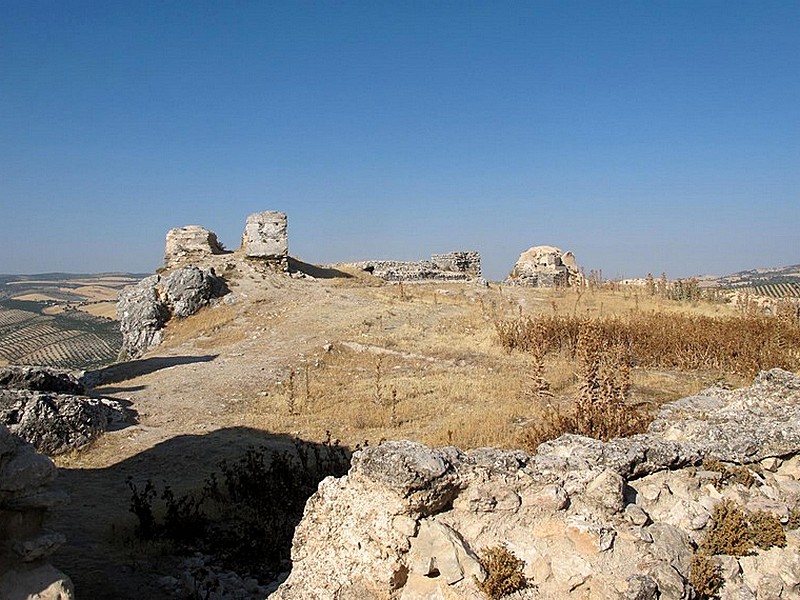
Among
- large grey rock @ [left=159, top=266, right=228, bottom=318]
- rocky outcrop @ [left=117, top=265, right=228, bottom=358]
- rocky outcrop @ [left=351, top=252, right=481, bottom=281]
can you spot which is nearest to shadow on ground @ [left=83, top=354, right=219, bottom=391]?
rocky outcrop @ [left=117, top=265, right=228, bottom=358]

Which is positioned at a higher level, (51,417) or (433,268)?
(433,268)

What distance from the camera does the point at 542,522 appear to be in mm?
3689

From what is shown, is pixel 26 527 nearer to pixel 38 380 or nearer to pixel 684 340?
pixel 38 380

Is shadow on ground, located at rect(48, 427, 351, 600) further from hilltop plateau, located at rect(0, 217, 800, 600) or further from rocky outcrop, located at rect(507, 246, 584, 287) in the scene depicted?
rocky outcrop, located at rect(507, 246, 584, 287)

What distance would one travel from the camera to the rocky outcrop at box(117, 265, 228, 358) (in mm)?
18578

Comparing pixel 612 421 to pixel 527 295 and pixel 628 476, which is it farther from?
pixel 527 295

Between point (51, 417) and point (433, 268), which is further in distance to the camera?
point (433, 268)

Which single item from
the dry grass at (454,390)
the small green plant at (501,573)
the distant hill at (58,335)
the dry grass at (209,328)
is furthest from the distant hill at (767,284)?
the distant hill at (58,335)

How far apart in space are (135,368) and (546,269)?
1994 centimetres

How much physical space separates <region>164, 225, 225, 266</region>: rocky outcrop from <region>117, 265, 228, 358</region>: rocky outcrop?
301cm

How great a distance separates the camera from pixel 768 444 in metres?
4.52

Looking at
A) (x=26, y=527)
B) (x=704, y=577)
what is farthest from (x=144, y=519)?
(x=704, y=577)

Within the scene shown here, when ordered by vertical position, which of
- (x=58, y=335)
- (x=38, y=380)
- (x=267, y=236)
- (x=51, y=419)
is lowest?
(x=58, y=335)

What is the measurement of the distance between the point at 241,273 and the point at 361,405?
13.5 metres
